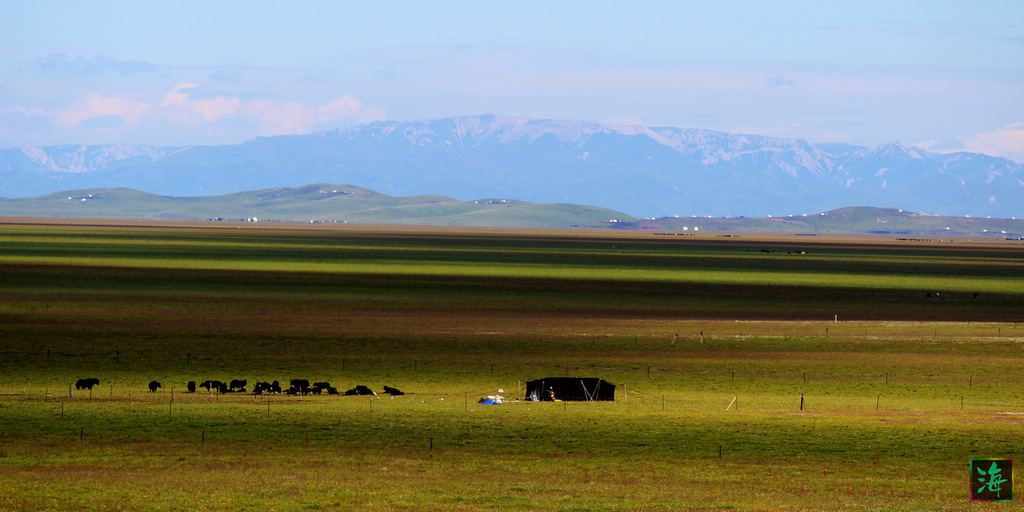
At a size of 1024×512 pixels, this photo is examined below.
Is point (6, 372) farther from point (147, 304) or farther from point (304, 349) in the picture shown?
point (147, 304)

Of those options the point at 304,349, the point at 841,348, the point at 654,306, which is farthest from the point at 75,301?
the point at 841,348

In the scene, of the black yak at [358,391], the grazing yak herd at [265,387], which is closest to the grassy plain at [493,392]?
the grazing yak herd at [265,387]

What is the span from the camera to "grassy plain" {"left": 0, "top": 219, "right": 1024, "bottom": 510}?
27.5m

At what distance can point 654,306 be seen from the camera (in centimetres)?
8275

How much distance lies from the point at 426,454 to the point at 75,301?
51504 millimetres

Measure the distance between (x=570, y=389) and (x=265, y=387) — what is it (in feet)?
38.4

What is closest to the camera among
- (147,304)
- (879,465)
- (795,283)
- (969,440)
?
(879,465)

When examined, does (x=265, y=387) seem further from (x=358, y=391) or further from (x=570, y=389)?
(x=570, y=389)

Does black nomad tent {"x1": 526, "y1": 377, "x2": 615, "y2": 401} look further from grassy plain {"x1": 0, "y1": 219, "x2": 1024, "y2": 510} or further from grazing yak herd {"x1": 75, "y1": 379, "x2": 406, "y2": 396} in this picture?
grazing yak herd {"x1": 75, "y1": 379, "x2": 406, "y2": 396}

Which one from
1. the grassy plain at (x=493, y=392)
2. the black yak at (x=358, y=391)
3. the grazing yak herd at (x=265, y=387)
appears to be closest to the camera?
the grassy plain at (x=493, y=392)

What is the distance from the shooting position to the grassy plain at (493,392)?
27.5 metres

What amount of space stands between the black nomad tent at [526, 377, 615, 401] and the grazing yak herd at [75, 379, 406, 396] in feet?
17.4

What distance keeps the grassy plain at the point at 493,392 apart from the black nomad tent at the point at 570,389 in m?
0.96

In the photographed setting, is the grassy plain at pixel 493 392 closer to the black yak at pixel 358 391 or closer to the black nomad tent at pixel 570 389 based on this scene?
the black nomad tent at pixel 570 389
